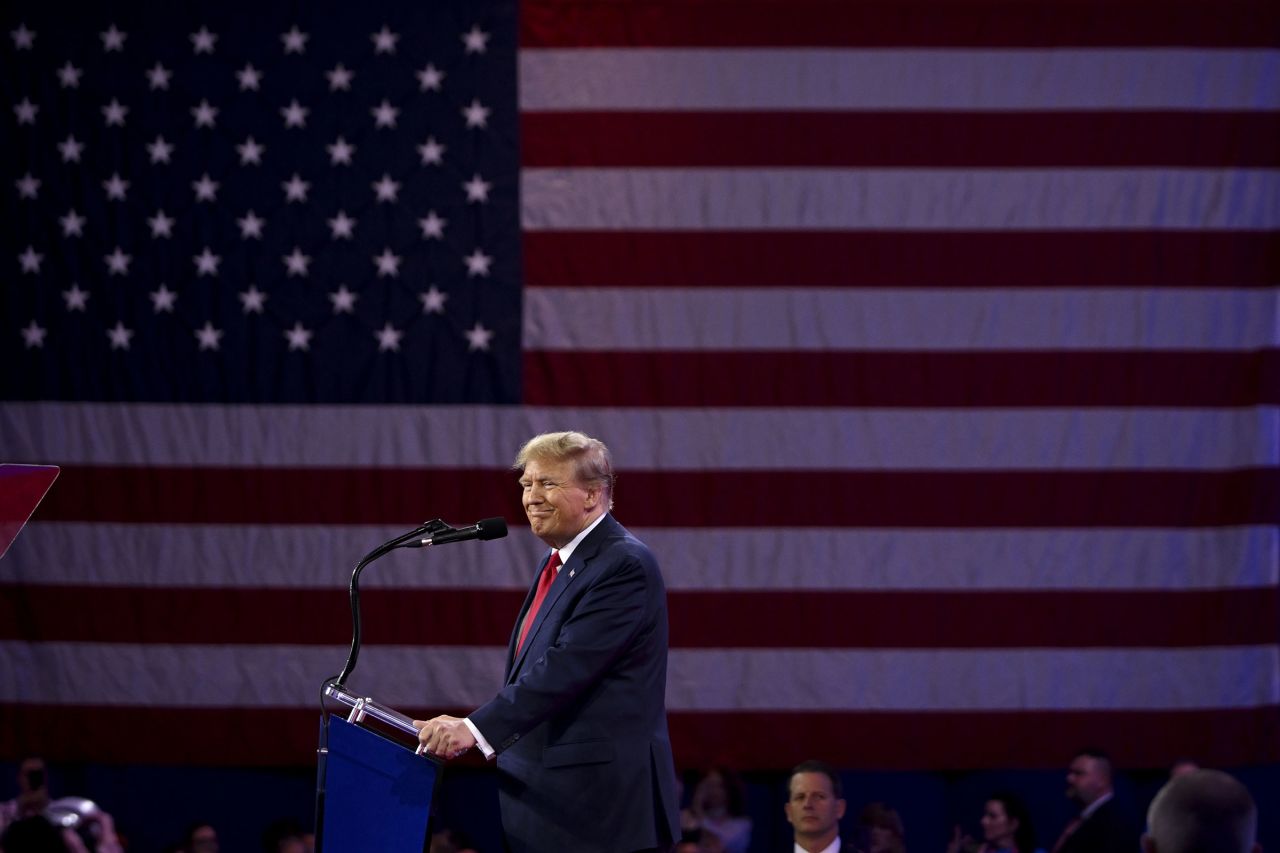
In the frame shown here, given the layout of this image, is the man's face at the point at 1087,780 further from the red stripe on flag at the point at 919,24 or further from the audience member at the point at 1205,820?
the audience member at the point at 1205,820

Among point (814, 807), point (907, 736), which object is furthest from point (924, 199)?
point (814, 807)

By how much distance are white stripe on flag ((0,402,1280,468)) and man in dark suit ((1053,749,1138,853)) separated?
3.68ft

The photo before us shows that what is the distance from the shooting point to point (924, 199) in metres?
5.83

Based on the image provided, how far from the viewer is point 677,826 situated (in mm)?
3234

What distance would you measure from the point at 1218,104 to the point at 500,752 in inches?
163

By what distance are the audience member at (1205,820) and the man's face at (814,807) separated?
7.92 ft

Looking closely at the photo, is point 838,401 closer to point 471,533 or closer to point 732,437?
point 732,437

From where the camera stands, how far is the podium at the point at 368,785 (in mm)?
2848

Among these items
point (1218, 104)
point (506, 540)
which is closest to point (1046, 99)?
point (1218, 104)

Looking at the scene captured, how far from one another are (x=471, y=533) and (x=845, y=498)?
314 cm

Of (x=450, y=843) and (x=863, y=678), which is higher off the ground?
(x=863, y=678)

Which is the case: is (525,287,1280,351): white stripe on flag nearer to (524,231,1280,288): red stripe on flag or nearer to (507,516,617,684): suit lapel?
(524,231,1280,288): red stripe on flag

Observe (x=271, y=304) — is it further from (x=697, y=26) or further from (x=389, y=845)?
(x=389, y=845)

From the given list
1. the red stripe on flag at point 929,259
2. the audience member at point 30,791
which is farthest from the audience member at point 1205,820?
the audience member at point 30,791
